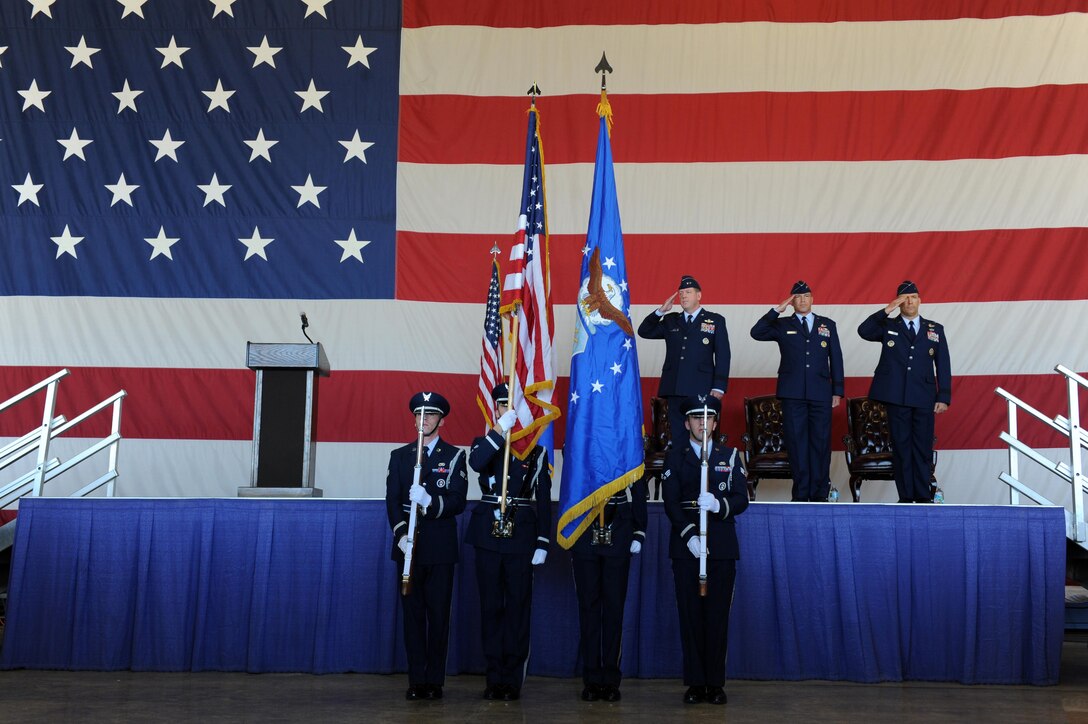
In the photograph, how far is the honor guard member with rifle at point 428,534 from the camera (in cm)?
505

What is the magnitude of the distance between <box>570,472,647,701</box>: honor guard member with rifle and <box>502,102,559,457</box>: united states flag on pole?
0.50 m

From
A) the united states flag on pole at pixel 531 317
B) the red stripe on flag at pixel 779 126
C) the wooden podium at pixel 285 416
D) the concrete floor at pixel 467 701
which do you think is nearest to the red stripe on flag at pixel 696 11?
the red stripe on flag at pixel 779 126

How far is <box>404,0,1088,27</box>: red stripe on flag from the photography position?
825 cm

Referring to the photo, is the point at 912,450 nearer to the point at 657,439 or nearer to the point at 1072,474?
the point at 1072,474

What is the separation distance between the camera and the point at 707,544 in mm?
4988

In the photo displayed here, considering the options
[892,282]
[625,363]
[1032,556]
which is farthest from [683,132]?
[1032,556]

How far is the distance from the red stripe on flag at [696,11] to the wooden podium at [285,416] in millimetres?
3467

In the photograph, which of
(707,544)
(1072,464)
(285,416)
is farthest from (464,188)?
(1072,464)

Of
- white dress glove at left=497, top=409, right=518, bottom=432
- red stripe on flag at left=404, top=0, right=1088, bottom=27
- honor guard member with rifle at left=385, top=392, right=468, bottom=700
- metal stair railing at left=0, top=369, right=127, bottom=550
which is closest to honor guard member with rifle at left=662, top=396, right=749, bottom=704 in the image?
white dress glove at left=497, top=409, right=518, bottom=432

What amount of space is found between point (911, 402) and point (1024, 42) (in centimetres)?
323

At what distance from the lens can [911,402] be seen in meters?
6.62

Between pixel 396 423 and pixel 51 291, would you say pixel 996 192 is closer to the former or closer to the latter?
pixel 396 423

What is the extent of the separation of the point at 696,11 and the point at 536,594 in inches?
186

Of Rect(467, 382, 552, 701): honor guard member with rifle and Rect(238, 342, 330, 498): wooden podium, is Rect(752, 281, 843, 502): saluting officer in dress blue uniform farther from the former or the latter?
Rect(238, 342, 330, 498): wooden podium
